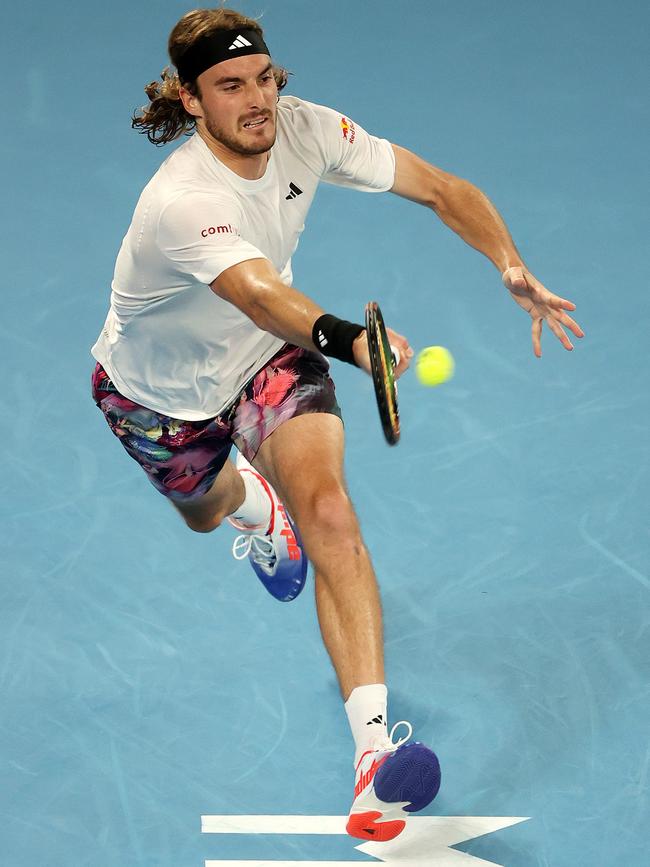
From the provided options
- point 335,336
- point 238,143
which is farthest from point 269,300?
point 238,143

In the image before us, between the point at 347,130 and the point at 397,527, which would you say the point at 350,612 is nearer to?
the point at 397,527

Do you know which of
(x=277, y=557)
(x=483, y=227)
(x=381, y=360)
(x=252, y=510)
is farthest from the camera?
(x=252, y=510)

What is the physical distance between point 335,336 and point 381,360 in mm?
254

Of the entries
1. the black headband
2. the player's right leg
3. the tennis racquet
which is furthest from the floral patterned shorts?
the tennis racquet

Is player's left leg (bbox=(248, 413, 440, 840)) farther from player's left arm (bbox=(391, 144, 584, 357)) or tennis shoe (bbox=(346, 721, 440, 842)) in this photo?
player's left arm (bbox=(391, 144, 584, 357))

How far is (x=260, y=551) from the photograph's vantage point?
208 inches

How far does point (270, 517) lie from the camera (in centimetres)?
545

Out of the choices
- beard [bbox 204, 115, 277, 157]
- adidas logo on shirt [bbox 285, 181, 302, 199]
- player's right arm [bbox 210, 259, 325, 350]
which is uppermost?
beard [bbox 204, 115, 277, 157]

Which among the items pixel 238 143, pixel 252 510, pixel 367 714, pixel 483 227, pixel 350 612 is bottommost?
pixel 367 714

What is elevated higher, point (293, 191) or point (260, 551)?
point (293, 191)

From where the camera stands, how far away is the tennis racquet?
3492 mm

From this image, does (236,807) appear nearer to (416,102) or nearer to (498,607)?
(498,607)

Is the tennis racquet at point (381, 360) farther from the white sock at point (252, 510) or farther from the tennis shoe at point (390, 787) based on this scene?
the white sock at point (252, 510)

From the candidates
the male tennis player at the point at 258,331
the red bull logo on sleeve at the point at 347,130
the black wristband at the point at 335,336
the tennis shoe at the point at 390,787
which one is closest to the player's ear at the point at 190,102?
the male tennis player at the point at 258,331
